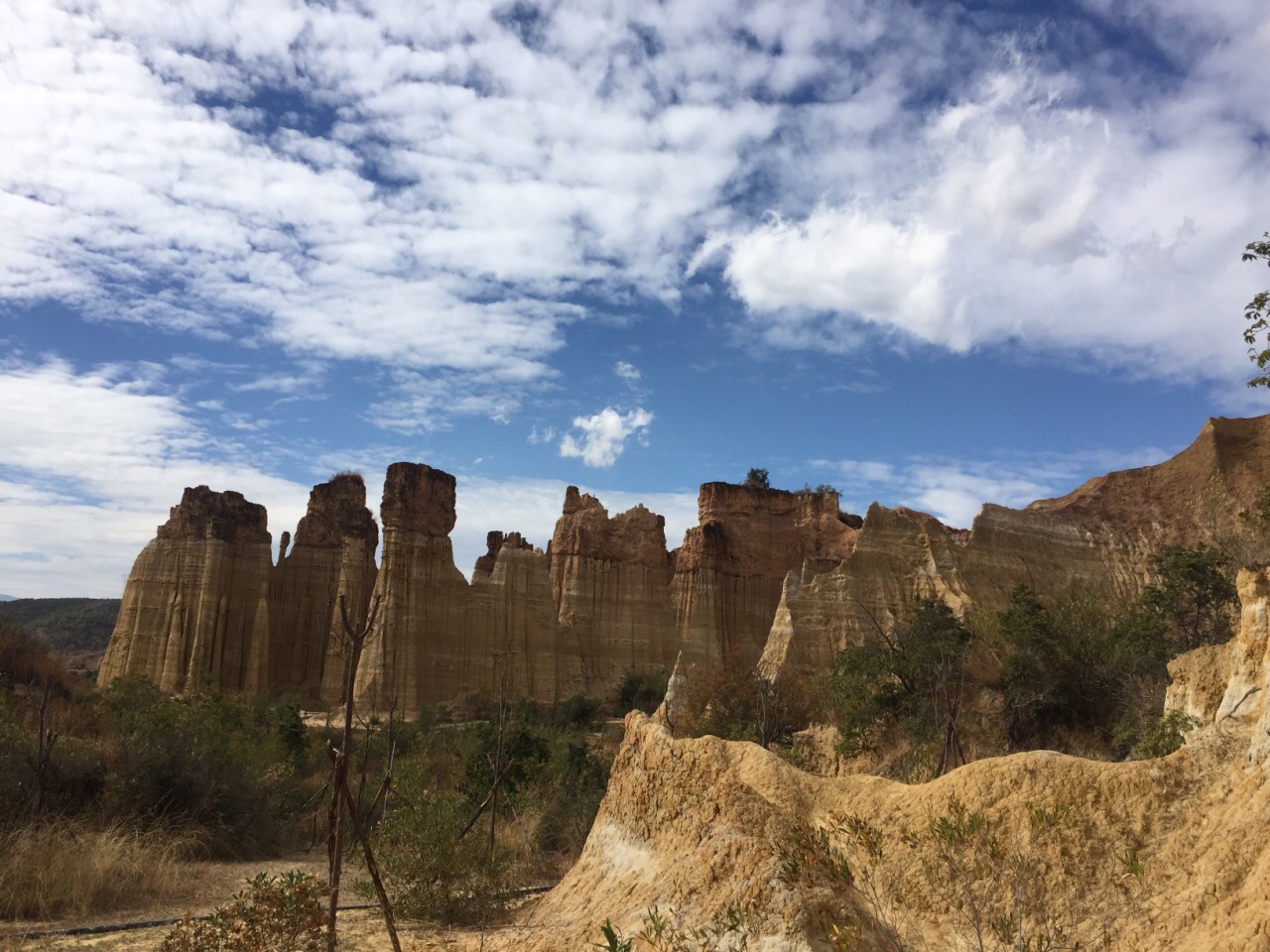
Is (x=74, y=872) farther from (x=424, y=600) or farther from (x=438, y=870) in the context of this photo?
(x=424, y=600)

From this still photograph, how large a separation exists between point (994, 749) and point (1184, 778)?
1568 centimetres

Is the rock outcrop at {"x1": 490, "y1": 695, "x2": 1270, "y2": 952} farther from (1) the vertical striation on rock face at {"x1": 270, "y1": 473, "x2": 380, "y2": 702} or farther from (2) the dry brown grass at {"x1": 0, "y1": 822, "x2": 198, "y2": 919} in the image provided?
(1) the vertical striation on rock face at {"x1": 270, "y1": 473, "x2": 380, "y2": 702}

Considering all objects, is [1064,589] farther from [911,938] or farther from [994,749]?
[911,938]

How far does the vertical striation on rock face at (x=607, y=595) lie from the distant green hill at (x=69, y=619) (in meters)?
40.3

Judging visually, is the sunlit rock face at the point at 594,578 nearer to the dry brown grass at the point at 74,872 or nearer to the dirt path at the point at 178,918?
the dirt path at the point at 178,918

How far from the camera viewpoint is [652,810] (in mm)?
8617

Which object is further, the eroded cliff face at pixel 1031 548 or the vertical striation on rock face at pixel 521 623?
the vertical striation on rock face at pixel 521 623

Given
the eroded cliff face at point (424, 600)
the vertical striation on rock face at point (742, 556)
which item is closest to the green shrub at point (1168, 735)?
the eroded cliff face at point (424, 600)

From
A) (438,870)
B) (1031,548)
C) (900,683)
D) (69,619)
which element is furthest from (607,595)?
(69,619)

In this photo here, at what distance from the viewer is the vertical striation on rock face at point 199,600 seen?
49312 millimetres

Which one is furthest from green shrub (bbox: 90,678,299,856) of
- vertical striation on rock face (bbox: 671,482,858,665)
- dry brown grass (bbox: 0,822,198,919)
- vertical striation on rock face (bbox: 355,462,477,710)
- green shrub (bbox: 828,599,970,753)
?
vertical striation on rock face (bbox: 671,482,858,665)

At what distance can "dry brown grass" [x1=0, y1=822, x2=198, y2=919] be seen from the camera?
10820 millimetres

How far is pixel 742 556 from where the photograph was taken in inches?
2188

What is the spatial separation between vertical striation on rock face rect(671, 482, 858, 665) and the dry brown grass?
38.9 meters
